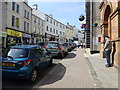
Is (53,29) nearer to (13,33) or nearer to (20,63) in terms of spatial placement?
(13,33)

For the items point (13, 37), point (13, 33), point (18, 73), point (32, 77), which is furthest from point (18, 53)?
point (13, 37)

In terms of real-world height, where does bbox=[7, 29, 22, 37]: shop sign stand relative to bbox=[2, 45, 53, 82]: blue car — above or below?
above

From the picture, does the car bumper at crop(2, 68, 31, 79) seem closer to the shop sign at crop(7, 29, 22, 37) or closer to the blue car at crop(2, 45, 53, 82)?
the blue car at crop(2, 45, 53, 82)

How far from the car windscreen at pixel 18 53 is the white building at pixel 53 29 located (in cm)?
3480

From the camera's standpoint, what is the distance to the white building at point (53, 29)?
41219mm

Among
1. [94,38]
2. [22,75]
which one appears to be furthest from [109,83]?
[94,38]

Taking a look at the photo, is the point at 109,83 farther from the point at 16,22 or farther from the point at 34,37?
the point at 34,37

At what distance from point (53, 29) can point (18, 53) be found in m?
41.1

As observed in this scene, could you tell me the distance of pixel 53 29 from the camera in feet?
150

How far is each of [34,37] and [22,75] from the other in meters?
27.9

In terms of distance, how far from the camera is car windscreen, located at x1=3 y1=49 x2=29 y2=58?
5082 mm

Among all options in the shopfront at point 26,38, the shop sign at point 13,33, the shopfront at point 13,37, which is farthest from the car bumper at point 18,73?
the shopfront at point 26,38

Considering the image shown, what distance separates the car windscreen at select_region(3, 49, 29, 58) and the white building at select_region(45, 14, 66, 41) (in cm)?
3480

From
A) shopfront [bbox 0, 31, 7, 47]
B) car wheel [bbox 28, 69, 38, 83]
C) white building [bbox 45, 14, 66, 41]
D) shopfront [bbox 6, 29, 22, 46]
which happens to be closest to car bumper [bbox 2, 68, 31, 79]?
car wheel [bbox 28, 69, 38, 83]
